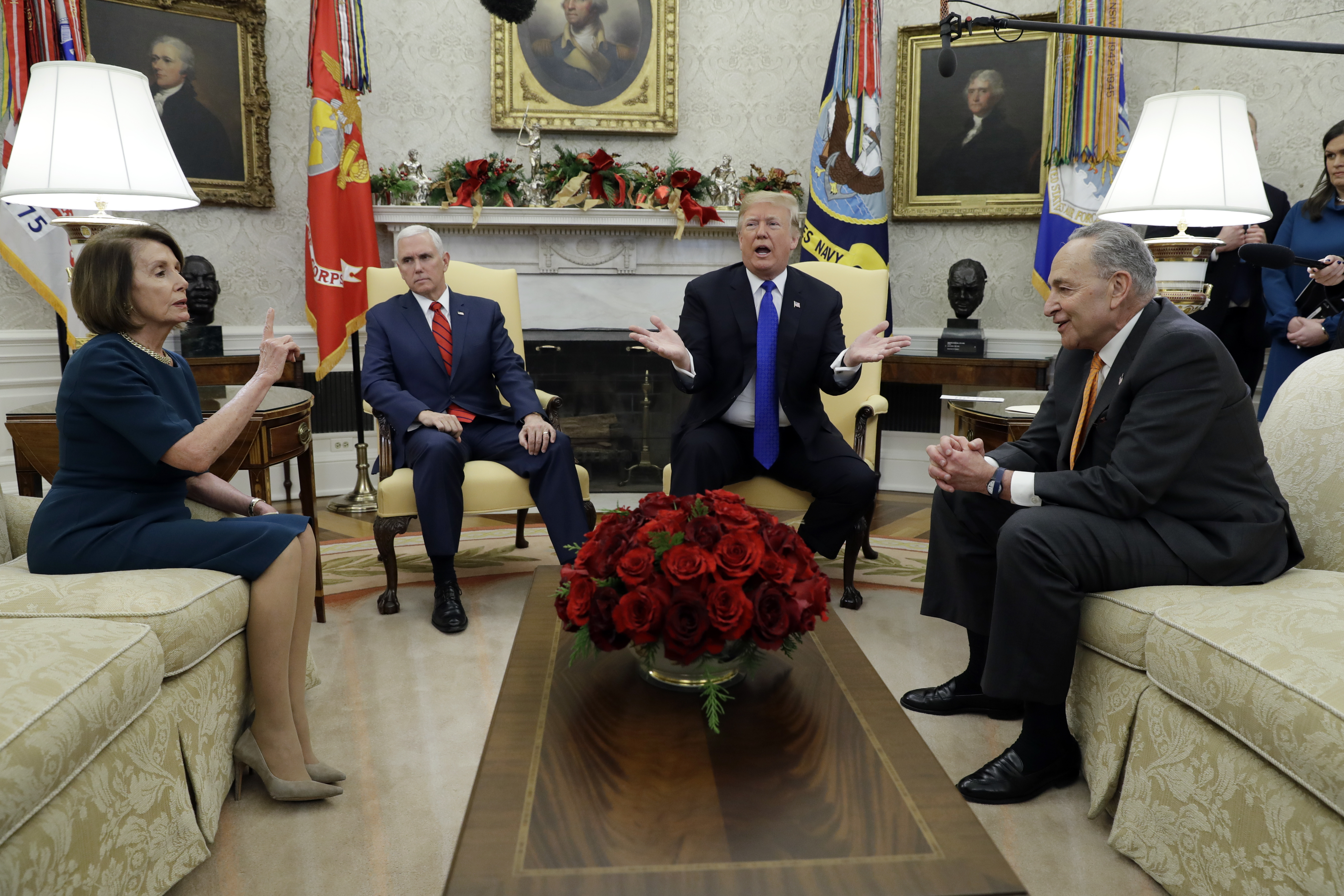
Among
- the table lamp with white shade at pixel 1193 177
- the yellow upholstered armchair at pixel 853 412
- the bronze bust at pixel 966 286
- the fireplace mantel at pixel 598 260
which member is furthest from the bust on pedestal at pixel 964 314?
the table lamp with white shade at pixel 1193 177

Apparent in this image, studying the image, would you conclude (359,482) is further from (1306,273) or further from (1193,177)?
(1306,273)

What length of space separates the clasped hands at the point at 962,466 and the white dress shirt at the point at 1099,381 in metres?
0.02

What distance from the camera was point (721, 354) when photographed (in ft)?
10.6

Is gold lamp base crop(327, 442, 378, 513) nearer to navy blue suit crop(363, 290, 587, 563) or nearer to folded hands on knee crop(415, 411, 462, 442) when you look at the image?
navy blue suit crop(363, 290, 587, 563)

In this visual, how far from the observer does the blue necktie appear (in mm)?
3125

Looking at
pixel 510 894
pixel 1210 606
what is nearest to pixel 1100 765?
pixel 1210 606

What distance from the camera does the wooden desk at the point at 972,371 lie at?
4422 mm

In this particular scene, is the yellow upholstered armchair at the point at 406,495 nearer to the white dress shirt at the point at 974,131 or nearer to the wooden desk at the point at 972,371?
the wooden desk at the point at 972,371

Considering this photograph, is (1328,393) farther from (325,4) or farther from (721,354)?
(325,4)

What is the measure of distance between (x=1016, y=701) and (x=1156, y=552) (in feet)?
2.25

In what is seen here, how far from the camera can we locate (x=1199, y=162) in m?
2.75

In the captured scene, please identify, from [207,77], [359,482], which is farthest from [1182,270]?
[207,77]

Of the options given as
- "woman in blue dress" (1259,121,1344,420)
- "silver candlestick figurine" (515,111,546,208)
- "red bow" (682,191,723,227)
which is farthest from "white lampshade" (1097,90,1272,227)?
"silver candlestick figurine" (515,111,546,208)

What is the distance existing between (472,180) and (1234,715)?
3.97 meters
